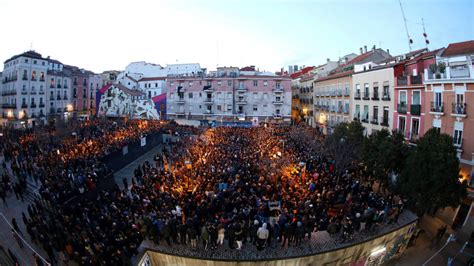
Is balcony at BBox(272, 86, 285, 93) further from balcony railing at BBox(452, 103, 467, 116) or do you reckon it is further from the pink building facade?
balcony railing at BBox(452, 103, 467, 116)

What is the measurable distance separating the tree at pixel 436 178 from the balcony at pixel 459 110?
14.1ft

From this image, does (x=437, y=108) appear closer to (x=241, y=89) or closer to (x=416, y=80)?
(x=416, y=80)

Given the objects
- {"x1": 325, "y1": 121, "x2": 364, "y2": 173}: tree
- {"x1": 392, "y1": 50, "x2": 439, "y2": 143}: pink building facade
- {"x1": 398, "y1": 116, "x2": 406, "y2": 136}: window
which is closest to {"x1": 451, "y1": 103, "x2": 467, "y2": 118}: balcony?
{"x1": 392, "y1": 50, "x2": 439, "y2": 143}: pink building facade

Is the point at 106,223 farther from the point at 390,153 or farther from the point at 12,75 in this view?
the point at 12,75

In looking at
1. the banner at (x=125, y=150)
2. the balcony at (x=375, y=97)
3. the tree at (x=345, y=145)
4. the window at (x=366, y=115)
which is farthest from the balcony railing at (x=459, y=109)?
the banner at (x=125, y=150)

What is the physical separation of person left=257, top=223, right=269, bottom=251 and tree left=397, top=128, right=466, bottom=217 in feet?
28.4

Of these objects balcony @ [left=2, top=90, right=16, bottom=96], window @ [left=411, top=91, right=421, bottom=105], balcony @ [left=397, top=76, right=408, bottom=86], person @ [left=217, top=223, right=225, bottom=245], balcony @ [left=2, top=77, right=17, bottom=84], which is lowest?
person @ [left=217, top=223, right=225, bottom=245]

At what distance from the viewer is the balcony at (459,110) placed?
17562mm

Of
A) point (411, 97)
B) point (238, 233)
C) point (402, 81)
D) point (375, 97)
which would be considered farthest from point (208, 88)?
point (238, 233)

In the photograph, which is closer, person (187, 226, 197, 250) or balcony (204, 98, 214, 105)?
person (187, 226, 197, 250)

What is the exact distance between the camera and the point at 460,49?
67.9 feet

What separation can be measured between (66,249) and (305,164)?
14.9 metres

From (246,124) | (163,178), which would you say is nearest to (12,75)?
(246,124)

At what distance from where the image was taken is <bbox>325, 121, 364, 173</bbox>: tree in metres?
20.2
